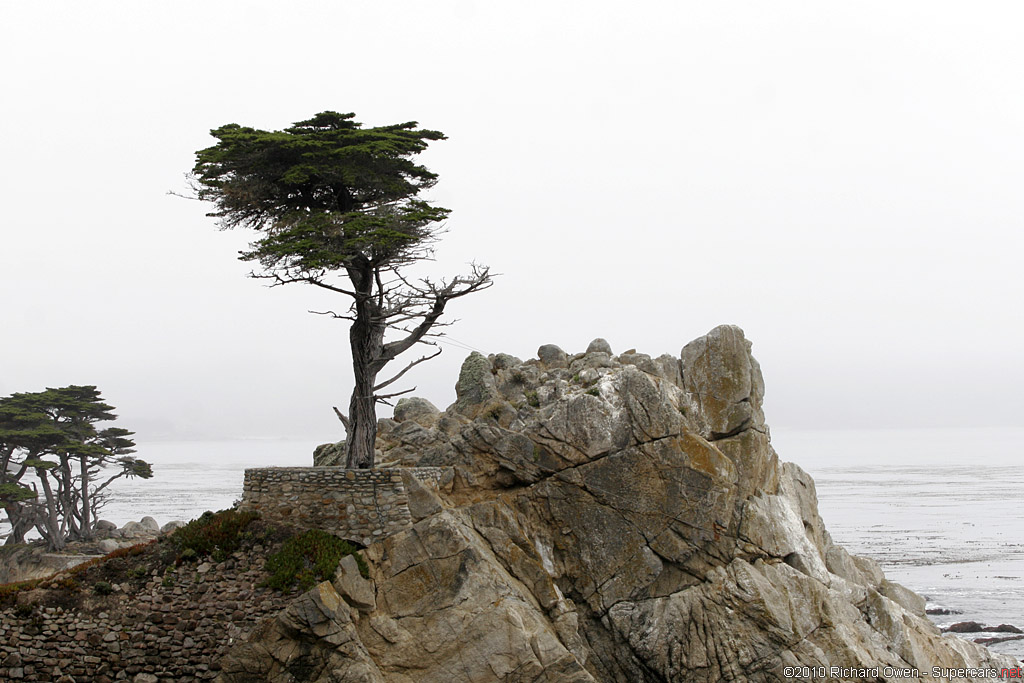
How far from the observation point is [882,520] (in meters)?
79.4

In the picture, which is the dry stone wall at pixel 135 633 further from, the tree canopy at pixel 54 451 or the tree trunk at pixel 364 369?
the tree canopy at pixel 54 451

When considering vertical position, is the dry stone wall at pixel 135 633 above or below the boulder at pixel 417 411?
below

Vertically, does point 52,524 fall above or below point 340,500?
below

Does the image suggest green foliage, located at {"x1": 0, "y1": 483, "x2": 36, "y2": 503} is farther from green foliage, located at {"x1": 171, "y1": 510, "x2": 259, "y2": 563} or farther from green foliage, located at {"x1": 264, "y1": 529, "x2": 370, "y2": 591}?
green foliage, located at {"x1": 264, "y1": 529, "x2": 370, "y2": 591}

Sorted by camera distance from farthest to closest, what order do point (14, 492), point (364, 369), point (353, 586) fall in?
point (14, 492) → point (364, 369) → point (353, 586)

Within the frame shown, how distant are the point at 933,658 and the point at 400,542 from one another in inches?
633

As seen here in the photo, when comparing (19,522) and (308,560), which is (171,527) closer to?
(308,560)

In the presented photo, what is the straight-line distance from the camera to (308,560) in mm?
20781

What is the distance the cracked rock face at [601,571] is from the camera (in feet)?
65.5

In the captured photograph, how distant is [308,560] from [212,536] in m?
2.63

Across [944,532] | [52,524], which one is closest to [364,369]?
[52,524]

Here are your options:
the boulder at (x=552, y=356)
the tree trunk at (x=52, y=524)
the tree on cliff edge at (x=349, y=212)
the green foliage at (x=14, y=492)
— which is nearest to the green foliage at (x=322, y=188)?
the tree on cliff edge at (x=349, y=212)

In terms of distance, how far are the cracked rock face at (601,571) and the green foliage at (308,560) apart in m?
0.52

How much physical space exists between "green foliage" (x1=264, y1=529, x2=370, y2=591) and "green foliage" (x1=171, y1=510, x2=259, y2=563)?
4.10 feet
